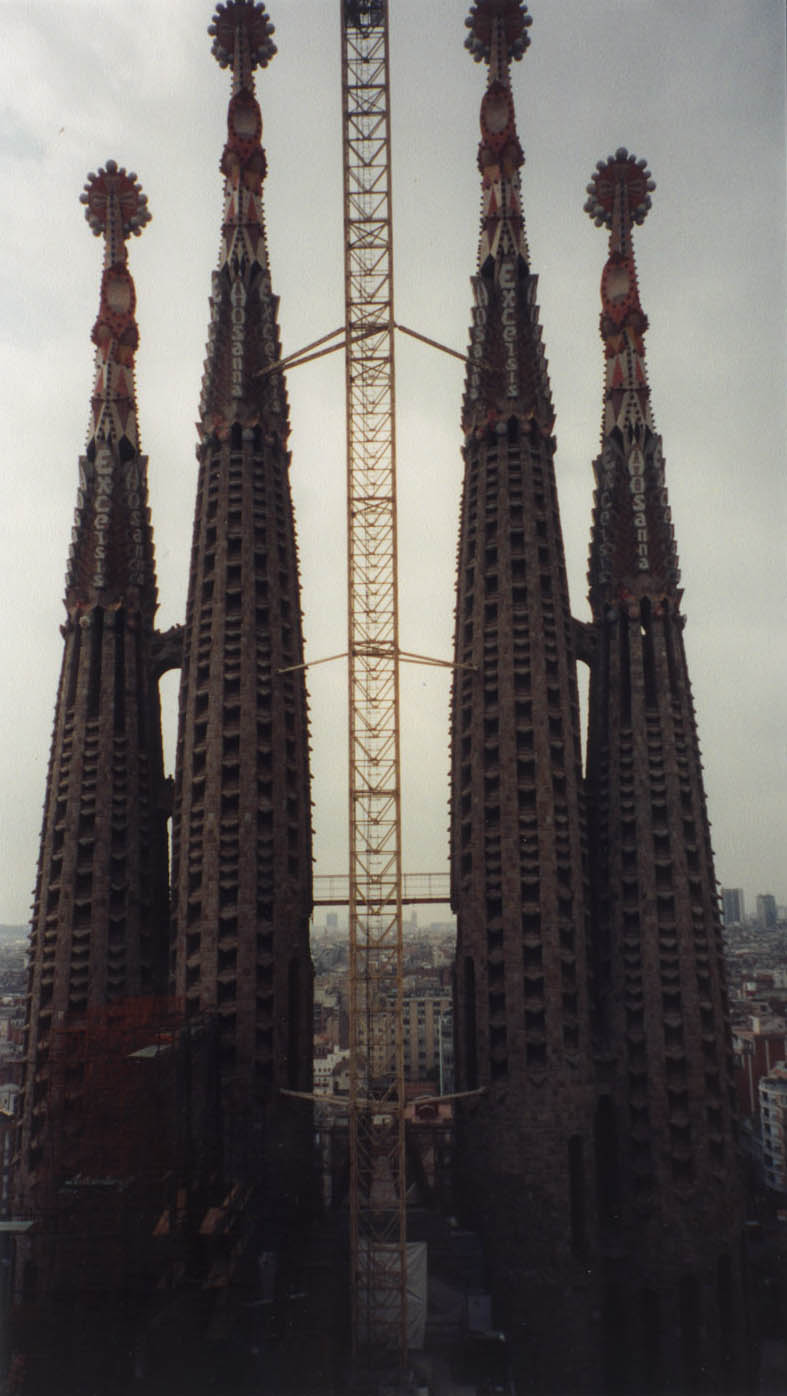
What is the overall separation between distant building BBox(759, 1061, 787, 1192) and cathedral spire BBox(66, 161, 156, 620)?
57.4 meters

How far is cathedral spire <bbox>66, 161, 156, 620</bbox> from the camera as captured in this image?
56.7 meters

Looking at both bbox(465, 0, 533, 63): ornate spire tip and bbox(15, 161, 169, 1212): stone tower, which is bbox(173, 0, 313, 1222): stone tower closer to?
bbox(15, 161, 169, 1212): stone tower

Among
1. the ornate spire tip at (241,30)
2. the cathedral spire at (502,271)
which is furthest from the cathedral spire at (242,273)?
the cathedral spire at (502,271)

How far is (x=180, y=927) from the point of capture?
5097 centimetres

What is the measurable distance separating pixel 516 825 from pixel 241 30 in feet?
136

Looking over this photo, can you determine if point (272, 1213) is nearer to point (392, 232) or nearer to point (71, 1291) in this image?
point (71, 1291)

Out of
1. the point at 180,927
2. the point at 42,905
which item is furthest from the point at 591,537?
the point at 42,905

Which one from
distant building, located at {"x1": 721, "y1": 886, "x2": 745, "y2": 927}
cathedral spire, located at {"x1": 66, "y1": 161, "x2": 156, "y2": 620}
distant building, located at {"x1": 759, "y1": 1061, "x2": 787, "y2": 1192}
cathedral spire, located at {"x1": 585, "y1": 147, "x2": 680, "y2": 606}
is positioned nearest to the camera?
cathedral spire, located at {"x1": 66, "y1": 161, "x2": 156, "y2": 620}

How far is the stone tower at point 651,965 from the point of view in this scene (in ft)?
157

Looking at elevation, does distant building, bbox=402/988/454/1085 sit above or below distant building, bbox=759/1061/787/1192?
above

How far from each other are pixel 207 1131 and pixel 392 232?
1475 inches

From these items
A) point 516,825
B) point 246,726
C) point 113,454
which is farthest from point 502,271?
point 516,825

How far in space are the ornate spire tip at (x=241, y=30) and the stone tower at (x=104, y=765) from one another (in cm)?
770

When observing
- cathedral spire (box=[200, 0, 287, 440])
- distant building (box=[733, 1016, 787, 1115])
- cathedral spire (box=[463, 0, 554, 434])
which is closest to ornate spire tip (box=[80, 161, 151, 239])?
cathedral spire (box=[200, 0, 287, 440])
